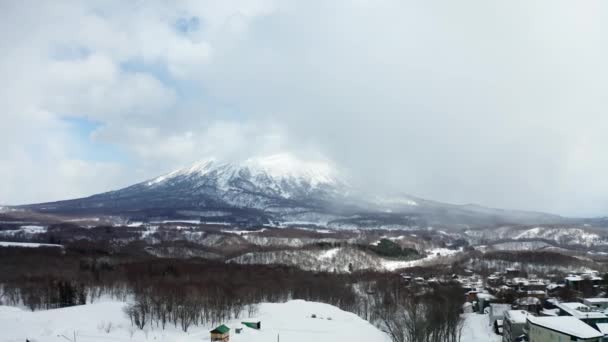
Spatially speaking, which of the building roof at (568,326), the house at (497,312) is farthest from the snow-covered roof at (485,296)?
the building roof at (568,326)

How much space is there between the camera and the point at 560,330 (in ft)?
106

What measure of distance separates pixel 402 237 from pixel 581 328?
11412cm

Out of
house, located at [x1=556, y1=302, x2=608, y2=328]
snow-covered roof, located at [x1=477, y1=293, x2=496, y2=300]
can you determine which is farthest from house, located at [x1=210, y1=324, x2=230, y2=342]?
snow-covered roof, located at [x1=477, y1=293, x2=496, y2=300]

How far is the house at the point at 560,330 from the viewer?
31266 millimetres

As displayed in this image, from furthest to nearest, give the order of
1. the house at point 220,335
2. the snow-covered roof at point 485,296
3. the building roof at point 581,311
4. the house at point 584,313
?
the snow-covered roof at point 485,296
the building roof at point 581,311
the house at point 584,313
the house at point 220,335

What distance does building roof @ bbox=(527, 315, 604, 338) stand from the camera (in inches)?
1238

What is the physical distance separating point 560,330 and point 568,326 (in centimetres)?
118

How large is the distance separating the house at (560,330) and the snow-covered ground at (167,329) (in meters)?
11.8

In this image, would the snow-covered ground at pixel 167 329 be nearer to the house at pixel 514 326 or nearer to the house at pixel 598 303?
the house at pixel 514 326

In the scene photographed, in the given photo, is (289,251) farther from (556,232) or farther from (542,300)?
(556,232)

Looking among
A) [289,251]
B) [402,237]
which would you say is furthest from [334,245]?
Answer: [402,237]

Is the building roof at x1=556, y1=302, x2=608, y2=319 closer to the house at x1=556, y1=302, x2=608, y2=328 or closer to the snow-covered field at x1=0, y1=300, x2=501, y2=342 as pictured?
the house at x1=556, y1=302, x2=608, y2=328

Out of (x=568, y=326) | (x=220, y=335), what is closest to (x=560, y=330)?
(x=568, y=326)

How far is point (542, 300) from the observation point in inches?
2029
